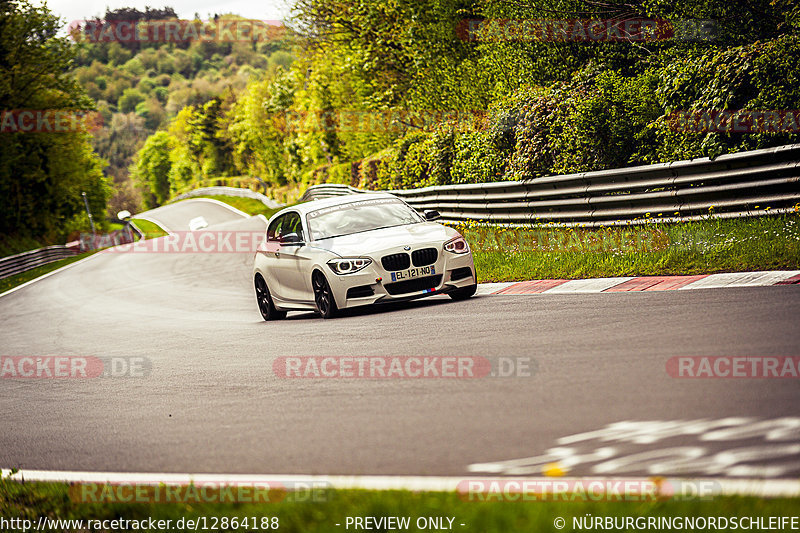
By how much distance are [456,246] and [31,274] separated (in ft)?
98.4

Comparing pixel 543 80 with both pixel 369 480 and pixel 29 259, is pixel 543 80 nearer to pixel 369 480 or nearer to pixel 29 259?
pixel 369 480

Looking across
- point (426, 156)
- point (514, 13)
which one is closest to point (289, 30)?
point (426, 156)

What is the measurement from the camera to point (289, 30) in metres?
38.8

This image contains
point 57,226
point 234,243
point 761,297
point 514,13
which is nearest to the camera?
point 761,297

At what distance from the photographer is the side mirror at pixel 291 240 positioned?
12.7 metres

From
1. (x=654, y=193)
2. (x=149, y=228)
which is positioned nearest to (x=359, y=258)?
(x=654, y=193)

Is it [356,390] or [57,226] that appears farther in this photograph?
[57,226]

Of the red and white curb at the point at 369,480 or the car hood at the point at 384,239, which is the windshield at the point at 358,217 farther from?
the red and white curb at the point at 369,480

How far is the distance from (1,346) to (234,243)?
2103 centimetres

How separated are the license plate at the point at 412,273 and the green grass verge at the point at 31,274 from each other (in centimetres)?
2376

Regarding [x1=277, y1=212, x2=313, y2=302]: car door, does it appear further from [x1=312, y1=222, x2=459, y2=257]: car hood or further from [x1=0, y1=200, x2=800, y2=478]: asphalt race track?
[x1=0, y1=200, x2=800, y2=478]: asphalt race track

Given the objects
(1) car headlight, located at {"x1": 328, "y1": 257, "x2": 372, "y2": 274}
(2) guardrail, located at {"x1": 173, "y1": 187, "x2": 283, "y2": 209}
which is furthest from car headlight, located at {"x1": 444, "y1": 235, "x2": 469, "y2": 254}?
(2) guardrail, located at {"x1": 173, "y1": 187, "x2": 283, "y2": 209}

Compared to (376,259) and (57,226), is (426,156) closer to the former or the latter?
(376,259)

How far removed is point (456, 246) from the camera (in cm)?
1189
